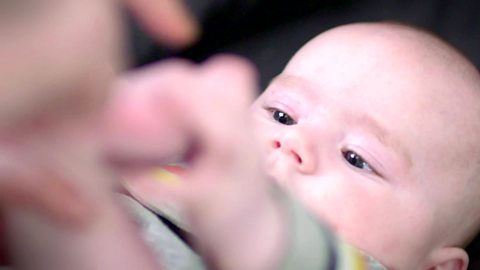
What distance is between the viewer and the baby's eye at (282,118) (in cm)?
102

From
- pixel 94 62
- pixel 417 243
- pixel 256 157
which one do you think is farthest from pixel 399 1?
pixel 94 62

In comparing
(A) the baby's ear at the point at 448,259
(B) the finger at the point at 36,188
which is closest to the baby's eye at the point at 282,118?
(A) the baby's ear at the point at 448,259

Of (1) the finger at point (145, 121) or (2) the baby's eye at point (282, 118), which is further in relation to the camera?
(2) the baby's eye at point (282, 118)

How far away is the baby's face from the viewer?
0.31 metres

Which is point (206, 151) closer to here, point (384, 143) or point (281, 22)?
point (384, 143)

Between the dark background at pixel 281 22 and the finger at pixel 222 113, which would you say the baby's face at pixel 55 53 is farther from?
the dark background at pixel 281 22

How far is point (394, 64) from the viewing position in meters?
1.04

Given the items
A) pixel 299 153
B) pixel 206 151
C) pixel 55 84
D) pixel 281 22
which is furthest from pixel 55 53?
pixel 281 22

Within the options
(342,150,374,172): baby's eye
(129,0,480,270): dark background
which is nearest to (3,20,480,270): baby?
(342,150,374,172): baby's eye

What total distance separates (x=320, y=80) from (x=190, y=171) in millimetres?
601

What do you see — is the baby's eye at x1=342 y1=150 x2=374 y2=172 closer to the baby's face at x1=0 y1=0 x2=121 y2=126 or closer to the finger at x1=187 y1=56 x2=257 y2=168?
the finger at x1=187 y1=56 x2=257 y2=168

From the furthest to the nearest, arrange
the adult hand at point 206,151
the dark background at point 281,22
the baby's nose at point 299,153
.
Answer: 1. the dark background at point 281,22
2. the baby's nose at point 299,153
3. the adult hand at point 206,151

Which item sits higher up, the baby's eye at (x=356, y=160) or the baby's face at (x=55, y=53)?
the baby's face at (x=55, y=53)

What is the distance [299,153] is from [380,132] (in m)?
0.12
